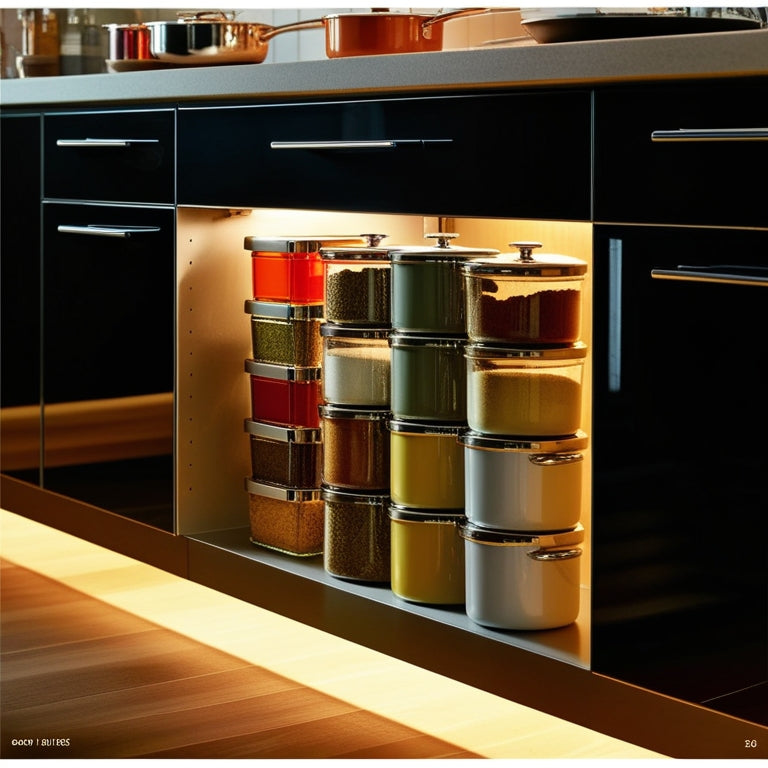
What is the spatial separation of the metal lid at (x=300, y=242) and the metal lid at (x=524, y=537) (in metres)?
0.62

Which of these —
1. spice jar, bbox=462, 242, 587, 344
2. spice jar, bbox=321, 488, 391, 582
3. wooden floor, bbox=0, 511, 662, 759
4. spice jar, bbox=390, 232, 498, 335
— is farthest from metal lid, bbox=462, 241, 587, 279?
wooden floor, bbox=0, 511, 662, 759

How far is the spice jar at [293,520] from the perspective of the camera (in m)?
2.28

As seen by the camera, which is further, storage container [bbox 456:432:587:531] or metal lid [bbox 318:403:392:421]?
metal lid [bbox 318:403:392:421]

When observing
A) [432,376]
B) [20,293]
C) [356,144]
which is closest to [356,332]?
[432,376]

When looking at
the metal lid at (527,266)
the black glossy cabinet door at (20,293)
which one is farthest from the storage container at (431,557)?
the black glossy cabinet door at (20,293)

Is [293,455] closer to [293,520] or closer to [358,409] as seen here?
[293,520]

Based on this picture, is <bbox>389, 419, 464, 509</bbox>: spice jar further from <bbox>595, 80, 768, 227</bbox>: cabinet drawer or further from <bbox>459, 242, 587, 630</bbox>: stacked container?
<bbox>595, 80, 768, 227</bbox>: cabinet drawer

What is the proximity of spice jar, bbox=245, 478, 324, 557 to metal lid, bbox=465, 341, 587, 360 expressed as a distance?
57 centimetres

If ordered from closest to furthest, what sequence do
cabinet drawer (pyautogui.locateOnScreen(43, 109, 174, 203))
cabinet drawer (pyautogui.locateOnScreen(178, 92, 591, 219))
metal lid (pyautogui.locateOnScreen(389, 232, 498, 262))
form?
cabinet drawer (pyautogui.locateOnScreen(178, 92, 591, 219)) < metal lid (pyautogui.locateOnScreen(389, 232, 498, 262)) < cabinet drawer (pyautogui.locateOnScreen(43, 109, 174, 203))

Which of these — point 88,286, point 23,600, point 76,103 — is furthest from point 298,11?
point 23,600

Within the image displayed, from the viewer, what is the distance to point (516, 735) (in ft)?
6.58

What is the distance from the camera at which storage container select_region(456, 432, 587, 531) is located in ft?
6.01

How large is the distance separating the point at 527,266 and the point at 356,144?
34cm

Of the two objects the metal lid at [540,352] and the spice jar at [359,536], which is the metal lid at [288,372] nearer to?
the spice jar at [359,536]
